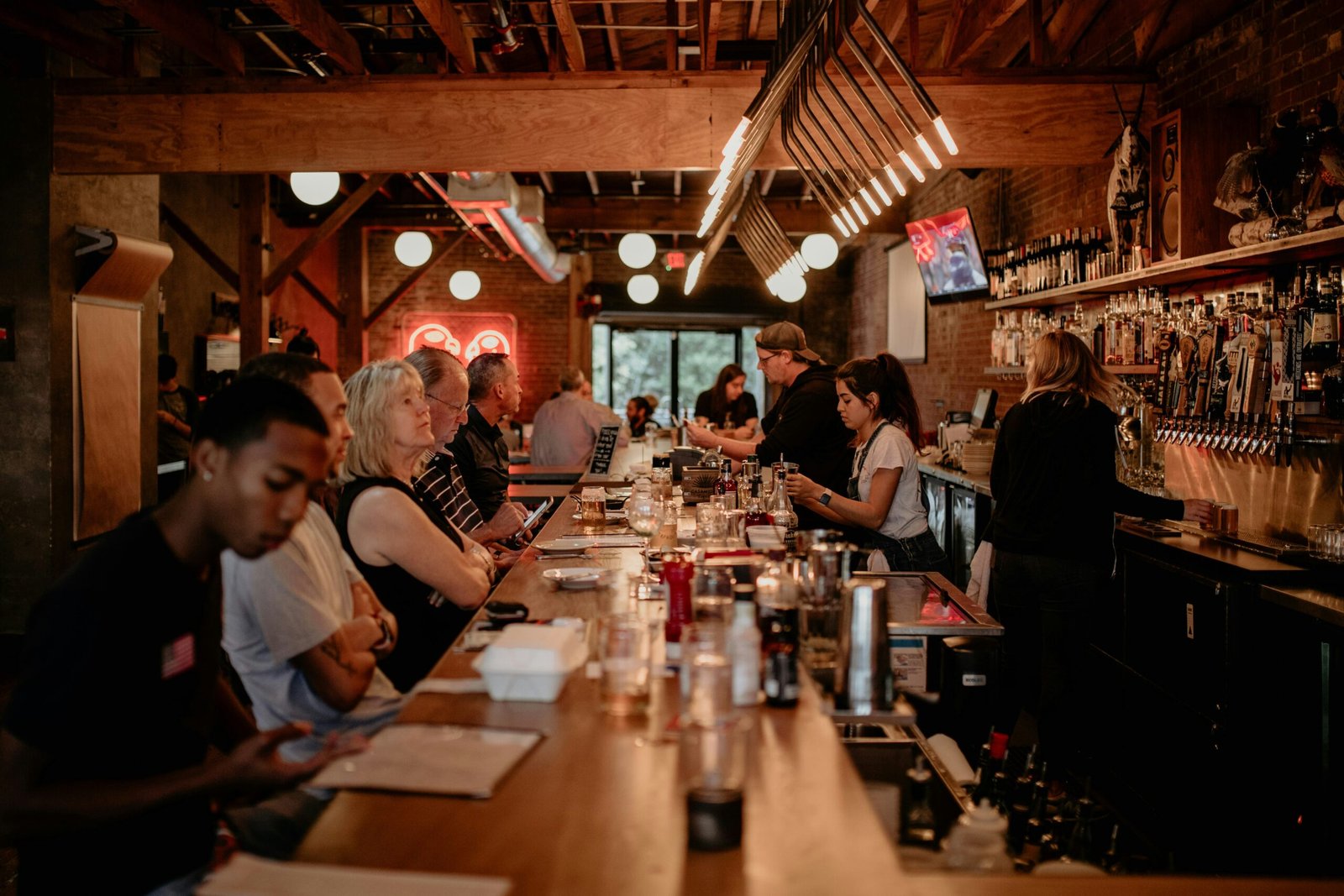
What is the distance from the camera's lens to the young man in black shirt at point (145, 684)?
5.14 ft

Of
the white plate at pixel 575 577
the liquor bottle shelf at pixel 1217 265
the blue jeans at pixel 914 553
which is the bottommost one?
the blue jeans at pixel 914 553

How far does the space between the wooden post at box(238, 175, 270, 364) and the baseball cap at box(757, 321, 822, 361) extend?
4712mm

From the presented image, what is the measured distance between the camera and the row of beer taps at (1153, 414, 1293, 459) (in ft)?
14.8

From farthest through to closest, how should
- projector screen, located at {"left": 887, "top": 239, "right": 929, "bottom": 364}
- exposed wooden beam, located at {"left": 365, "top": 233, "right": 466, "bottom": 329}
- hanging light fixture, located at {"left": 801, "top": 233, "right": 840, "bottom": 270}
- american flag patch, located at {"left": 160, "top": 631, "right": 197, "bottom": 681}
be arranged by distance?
exposed wooden beam, located at {"left": 365, "top": 233, "right": 466, "bottom": 329}
projector screen, located at {"left": 887, "top": 239, "right": 929, "bottom": 364}
hanging light fixture, located at {"left": 801, "top": 233, "right": 840, "bottom": 270}
american flag patch, located at {"left": 160, "top": 631, "right": 197, "bottom": 681}

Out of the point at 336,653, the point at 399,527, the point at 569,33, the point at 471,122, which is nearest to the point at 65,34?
the point at 471,122

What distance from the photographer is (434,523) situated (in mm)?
3209

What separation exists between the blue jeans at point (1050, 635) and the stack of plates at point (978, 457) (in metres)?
3.02

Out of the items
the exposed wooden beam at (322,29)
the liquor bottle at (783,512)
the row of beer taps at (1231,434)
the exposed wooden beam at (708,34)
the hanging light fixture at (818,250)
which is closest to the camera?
the liquor bottle at (783,512)

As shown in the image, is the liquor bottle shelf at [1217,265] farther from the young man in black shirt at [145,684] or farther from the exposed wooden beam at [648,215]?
the exposed wooden beam at [648,215]

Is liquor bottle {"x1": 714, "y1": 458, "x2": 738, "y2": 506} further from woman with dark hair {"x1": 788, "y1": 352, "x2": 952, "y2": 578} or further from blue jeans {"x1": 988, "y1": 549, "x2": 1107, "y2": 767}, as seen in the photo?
blue jeans {"x1": 988, "y1": 549, "x2": 1107, "y2": 767}

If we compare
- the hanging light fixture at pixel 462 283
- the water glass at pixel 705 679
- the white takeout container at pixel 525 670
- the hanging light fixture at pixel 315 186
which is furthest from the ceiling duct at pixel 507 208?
the water glass at pixel 705 679

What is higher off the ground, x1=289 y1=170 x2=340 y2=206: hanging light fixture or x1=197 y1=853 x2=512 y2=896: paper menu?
x1=289 y1=170 x2=340 y2=206: hanging light fixture

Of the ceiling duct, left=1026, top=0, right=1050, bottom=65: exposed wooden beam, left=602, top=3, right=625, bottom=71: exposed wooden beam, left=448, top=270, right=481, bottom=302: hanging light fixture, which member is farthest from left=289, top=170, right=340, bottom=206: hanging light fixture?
left=448, top=270, right=481, bottom=302: hanging light fixture

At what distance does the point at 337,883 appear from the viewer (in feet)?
4.29
